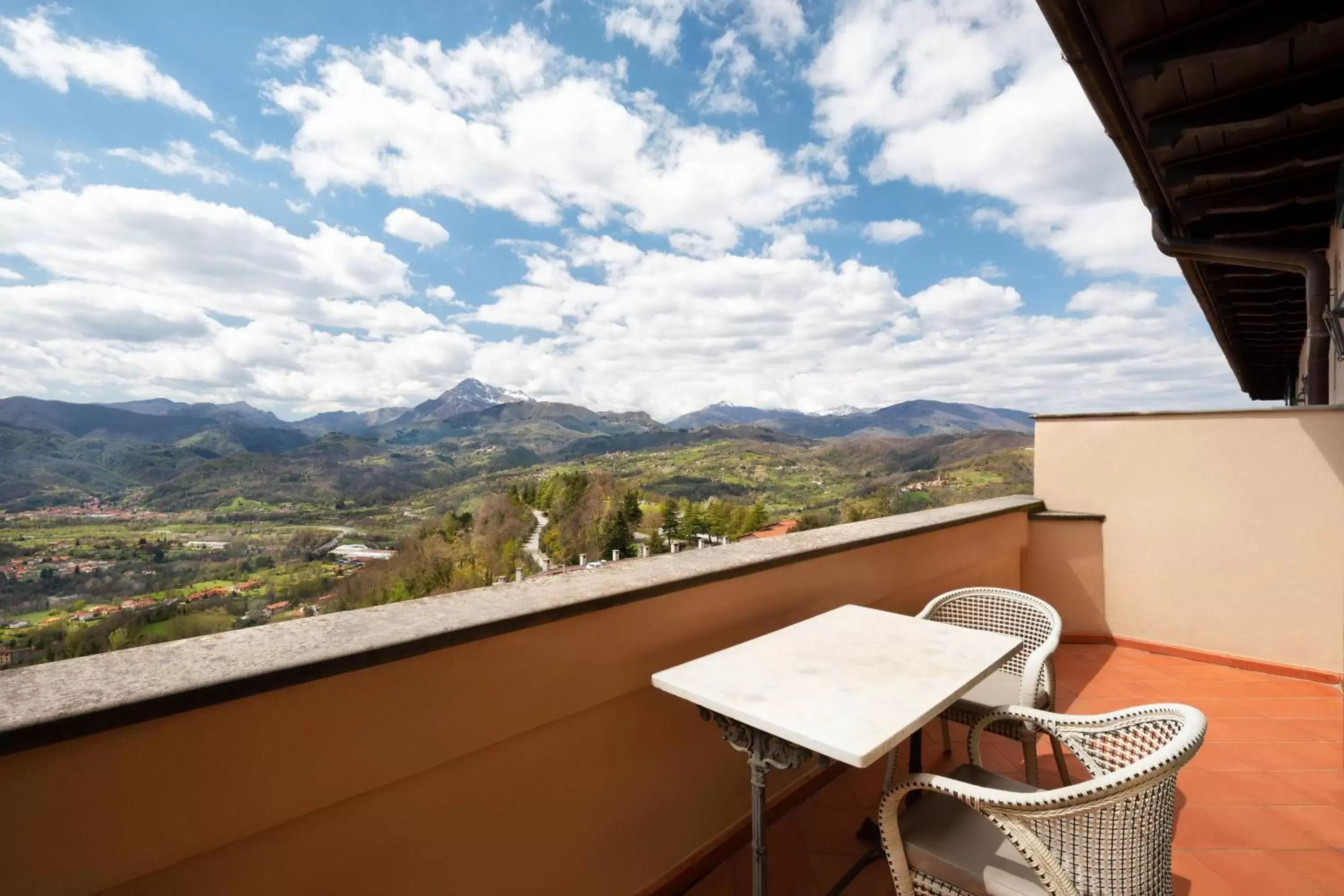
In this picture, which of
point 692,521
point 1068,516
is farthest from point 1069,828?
point 692,521

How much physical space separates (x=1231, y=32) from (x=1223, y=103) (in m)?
0.52

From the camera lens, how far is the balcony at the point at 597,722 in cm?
95

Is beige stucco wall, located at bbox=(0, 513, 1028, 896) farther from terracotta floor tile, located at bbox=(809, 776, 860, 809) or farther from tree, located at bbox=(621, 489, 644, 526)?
tree, located at bbox=(621, 489, 644, 526)

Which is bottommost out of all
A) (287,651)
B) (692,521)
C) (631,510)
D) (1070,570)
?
(1070,570)

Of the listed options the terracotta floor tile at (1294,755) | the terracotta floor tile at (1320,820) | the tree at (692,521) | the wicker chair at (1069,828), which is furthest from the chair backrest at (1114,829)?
the tree at (692,521)

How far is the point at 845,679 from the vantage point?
1.48 m

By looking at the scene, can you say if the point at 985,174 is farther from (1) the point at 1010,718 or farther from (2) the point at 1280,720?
(1) the point at 1010,718

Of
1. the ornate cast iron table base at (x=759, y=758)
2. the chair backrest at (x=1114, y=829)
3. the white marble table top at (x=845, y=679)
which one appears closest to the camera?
the chair backrest at (x=1114, y=829)

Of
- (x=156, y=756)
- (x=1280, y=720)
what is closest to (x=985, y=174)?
(x=1280, y=720)

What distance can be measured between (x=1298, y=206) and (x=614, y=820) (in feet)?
15.4

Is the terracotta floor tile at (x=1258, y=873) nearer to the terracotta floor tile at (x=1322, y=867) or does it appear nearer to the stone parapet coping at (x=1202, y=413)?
the terracotta floor tile at (x=1322, y=867)

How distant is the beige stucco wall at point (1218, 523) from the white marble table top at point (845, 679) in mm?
3095

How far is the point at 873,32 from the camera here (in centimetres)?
396

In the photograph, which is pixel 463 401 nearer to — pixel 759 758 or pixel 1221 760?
pixel 1221 760
